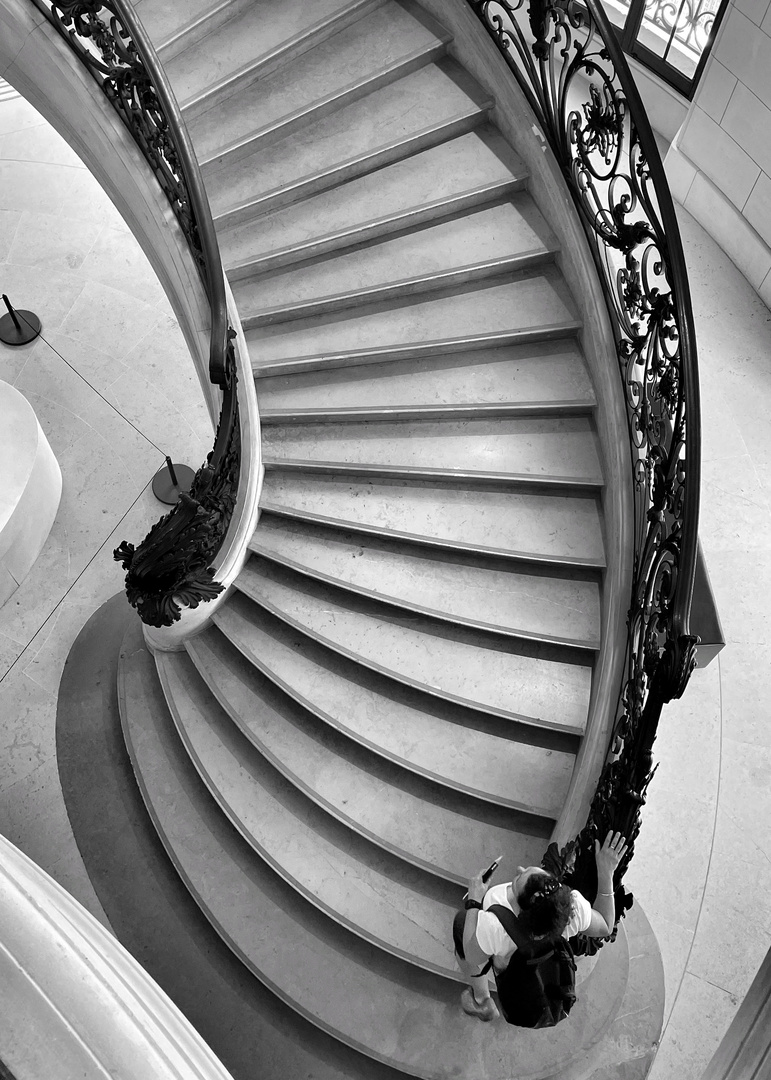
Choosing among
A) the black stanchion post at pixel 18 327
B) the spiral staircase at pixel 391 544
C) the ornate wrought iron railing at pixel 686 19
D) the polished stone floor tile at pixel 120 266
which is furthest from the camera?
the polished stone floor tile at pixel 120 266

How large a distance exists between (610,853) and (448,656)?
1.34 metres

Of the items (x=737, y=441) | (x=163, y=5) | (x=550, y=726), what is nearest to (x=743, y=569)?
(x=737, y=441)

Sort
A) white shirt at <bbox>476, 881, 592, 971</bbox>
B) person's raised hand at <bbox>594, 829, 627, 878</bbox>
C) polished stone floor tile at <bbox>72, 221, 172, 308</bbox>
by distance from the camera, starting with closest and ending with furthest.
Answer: white shirt at <bbox>476, 881, 592, 971</bbox>, person's raised hand at <bbox>594, 829, 627, 878</bbox>, polished stone floor tile at <bbox>72, 221, 172, 308</bbox>

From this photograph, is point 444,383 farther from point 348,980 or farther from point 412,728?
point 348,980

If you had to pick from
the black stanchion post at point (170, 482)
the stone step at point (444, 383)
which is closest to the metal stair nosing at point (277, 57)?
the stone step at point (444, 383)

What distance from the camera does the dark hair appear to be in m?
4.05

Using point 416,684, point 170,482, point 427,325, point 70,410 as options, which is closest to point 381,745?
point 416,684

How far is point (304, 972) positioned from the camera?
206 inches

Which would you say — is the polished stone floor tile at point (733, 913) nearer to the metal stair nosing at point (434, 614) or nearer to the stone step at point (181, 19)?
the metal stair nosing at point (434, 614)

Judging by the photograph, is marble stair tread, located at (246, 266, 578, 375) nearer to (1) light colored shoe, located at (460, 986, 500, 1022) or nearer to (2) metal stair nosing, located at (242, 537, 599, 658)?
(2) metal stair nosing, located at (242, 537, 599, 658)

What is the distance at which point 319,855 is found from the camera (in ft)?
17.5

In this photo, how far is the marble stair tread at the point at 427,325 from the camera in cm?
559

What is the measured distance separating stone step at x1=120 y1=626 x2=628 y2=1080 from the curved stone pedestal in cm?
206

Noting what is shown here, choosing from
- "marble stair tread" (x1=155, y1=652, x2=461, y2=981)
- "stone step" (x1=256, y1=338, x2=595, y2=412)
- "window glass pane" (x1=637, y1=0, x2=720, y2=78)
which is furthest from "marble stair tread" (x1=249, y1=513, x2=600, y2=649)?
"window glass pane" (x1=637, y1=0, x2=720, y2=78)
